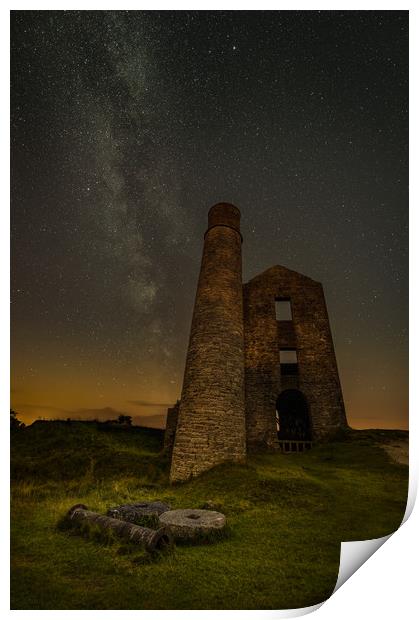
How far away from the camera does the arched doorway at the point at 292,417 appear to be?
17.7 metres

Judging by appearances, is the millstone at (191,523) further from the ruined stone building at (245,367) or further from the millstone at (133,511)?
the ruined stone building at (245,367)

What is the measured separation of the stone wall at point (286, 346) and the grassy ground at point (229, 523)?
5.90 feet

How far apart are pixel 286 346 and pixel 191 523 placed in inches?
413

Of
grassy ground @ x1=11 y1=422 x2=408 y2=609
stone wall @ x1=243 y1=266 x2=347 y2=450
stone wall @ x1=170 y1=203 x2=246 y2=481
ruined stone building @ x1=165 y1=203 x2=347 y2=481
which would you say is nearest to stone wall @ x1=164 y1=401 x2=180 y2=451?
ruined stone building @ x1=165 y1=203 x2=347 y2=481

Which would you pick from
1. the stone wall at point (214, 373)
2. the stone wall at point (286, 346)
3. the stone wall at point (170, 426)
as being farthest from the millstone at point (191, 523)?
the stone wall at point (170, 426)

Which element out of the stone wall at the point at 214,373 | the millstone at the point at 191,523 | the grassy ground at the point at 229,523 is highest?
the stone wall at the point at 214,373

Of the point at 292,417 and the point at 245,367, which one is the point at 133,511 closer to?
the point at 245,367

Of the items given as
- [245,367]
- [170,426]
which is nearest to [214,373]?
[245,367]

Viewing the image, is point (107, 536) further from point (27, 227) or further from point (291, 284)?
point (291, 284)

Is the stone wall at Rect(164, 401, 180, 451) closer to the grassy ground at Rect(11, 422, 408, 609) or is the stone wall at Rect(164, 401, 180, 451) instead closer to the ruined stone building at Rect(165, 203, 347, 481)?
the ruined stone building at Rect(165, 203, 347, 481)

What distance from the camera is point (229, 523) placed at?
635cm

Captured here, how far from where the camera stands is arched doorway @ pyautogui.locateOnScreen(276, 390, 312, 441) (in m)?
17.7
